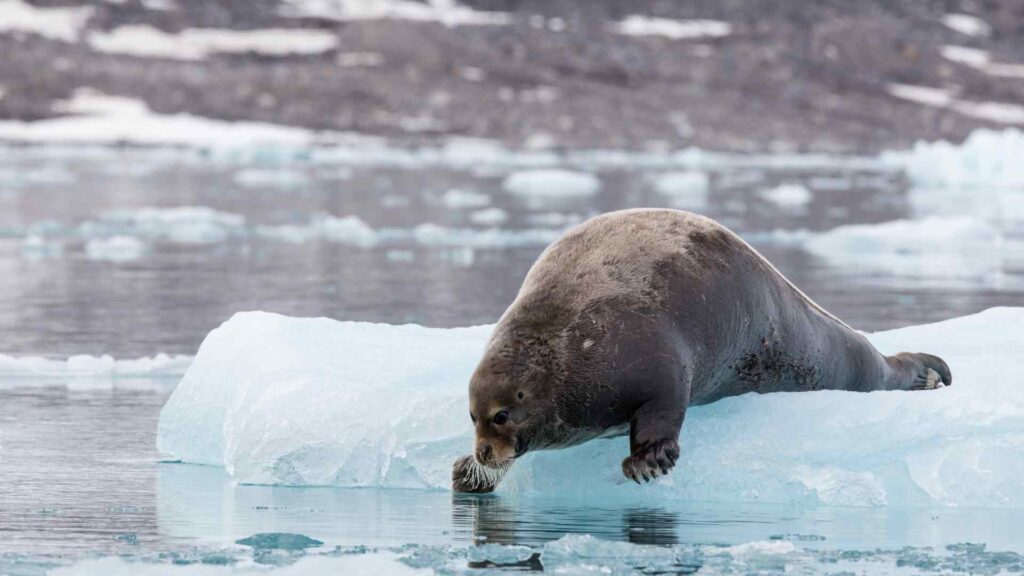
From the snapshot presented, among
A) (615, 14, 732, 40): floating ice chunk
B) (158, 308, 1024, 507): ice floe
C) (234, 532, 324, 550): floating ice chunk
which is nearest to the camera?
(234, 532, 324, 550): floating ice chunk

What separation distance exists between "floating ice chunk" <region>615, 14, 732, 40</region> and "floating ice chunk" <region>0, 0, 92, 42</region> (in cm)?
2869

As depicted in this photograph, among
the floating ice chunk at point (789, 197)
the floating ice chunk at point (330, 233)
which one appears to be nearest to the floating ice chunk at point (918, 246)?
the floating ice chunk at point (330, 233)

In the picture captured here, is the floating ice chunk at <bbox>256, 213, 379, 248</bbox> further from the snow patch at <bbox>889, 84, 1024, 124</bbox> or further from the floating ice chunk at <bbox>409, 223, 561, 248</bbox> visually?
the snow patch at <bbox>889, 84, 1024, 124</bbox>

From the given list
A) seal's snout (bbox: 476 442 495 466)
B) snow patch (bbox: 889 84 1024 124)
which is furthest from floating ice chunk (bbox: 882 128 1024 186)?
snow patch (bbox: 889 84 1024 124)

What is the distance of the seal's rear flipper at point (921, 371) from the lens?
19.9ft

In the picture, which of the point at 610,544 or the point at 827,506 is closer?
the point at 610,544

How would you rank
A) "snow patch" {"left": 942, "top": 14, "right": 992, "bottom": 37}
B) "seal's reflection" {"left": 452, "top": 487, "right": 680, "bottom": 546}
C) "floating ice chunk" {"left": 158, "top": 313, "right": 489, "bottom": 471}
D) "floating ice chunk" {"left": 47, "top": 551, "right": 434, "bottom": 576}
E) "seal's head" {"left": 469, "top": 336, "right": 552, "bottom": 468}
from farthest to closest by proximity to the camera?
"snow patch" {"left": 942, "top": 14, "right": 992, "bottom": 37}, "floating ice chunk" {"left": 158, "top": 313, "right": 489, "bottom": 471}, "seal's head" {"left": 469, "top": 336, "right": 552, "bottom": 468}, "seal's reflection" {"left": 452, "top": 487, "right": 680, "bottom": 546}, "floating ice chunk" {"left": 47, "top": 551, "right": 434, "bottom": 576}

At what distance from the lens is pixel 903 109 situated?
8625cm

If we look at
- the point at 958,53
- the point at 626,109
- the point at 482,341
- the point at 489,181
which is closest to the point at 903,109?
the point at 958,53

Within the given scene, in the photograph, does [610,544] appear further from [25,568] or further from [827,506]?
[25,568]

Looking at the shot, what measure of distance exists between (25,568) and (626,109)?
7533cm

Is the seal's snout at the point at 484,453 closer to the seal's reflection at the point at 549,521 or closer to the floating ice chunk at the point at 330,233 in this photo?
the seal's reflection at the point at 549,521

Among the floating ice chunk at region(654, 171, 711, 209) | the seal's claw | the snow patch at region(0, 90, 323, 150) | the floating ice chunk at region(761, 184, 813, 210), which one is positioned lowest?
the seal's claw

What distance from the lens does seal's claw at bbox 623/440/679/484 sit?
184 inches
